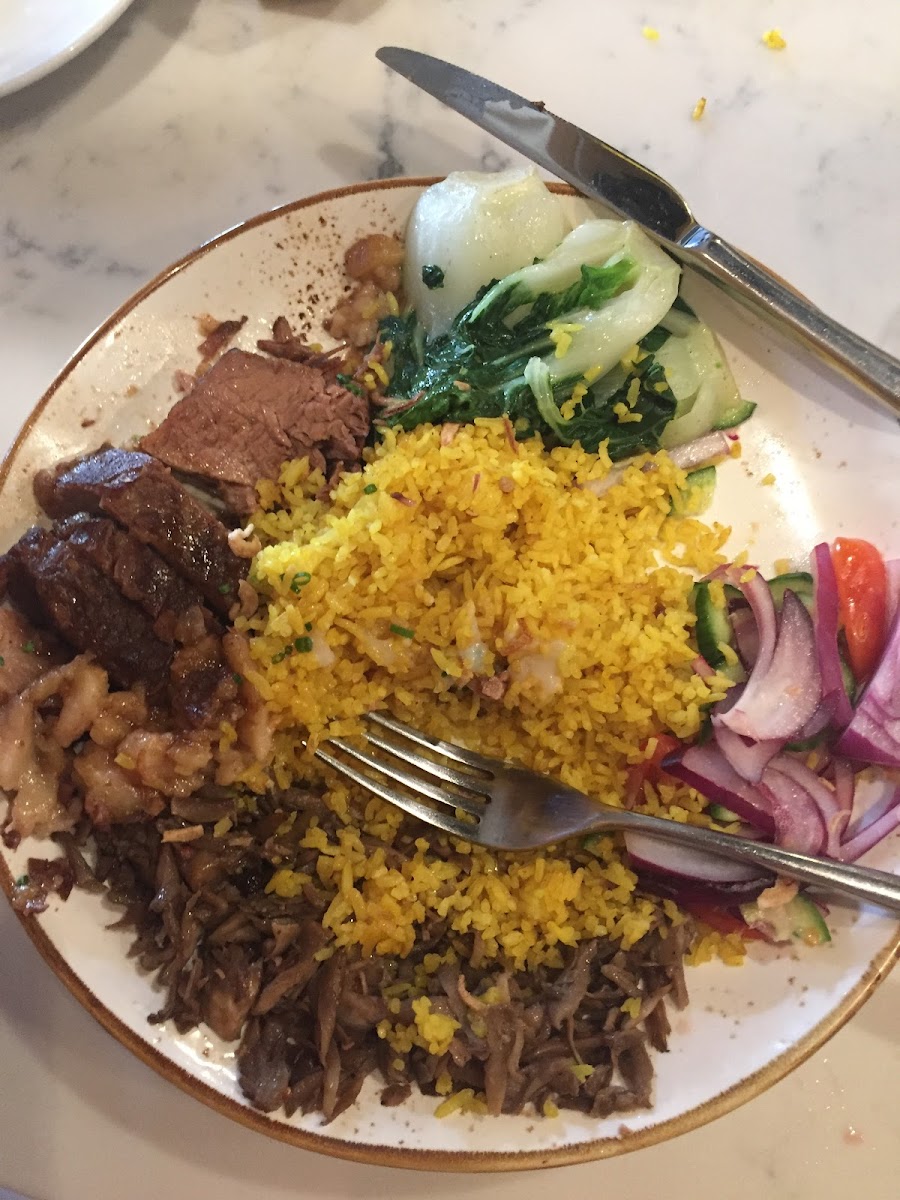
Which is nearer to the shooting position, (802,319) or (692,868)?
(692,868)

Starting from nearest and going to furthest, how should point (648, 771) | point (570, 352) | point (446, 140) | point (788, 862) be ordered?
point (788, 862)
point (648, 771)
point (570, 352)
point (446, 140)

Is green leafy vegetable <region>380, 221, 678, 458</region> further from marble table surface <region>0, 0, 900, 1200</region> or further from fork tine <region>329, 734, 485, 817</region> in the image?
fork tine <region>329, 734, 485, 817</region>

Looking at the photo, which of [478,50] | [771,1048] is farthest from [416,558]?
[478,50]

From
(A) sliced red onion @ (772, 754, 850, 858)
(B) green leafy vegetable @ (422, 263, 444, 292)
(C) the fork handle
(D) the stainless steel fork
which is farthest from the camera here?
(B) green leafy vegetable @ (422, 263, 444, 292)

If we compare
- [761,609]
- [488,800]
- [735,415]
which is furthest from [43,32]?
[761,609]

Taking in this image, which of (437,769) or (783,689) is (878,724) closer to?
(783,689)

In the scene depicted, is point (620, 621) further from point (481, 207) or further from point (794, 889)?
point (481, 207)

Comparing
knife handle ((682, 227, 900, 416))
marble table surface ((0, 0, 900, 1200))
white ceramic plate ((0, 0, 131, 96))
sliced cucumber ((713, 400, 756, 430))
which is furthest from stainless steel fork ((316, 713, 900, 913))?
white ceramic plate ((0, 0, 131, 96))
